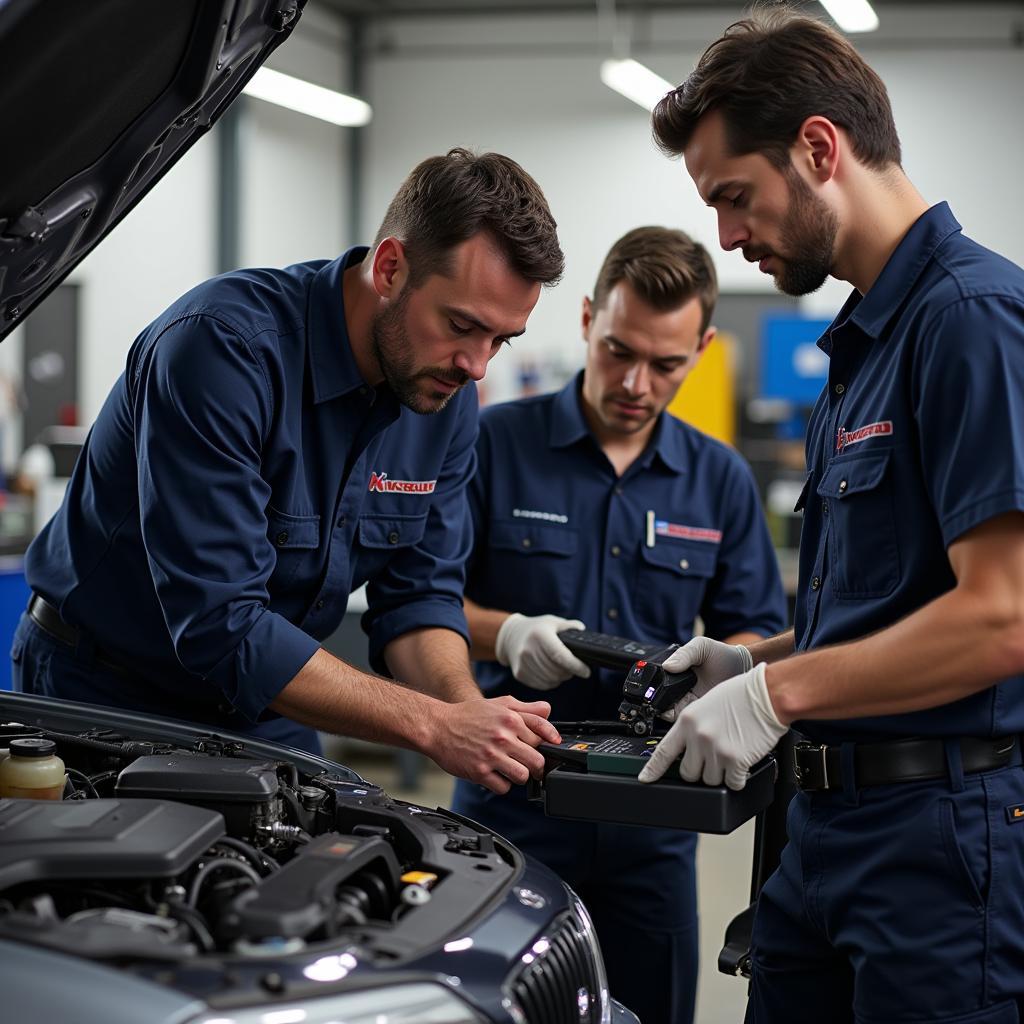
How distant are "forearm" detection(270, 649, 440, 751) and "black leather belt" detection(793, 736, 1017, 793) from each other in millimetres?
551

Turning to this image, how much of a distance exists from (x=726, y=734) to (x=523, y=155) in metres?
8.46

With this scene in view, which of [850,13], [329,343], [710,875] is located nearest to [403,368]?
[329,343]

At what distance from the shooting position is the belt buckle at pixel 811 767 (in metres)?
1.48

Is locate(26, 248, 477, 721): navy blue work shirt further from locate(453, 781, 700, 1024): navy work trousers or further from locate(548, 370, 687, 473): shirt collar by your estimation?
locate(453, 781, 700, 1024): navy work trousers

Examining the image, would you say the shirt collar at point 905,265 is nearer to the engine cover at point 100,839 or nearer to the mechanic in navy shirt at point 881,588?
the mechanic in navy shirt at point 881,588

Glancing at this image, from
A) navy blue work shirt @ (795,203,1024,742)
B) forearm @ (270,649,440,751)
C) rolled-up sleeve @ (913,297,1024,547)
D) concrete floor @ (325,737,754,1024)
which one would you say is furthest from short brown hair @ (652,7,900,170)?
concrete floor @ (325,737,754,1024)

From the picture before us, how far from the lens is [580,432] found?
2.33 metres

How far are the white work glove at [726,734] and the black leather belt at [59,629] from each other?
87 centimetres

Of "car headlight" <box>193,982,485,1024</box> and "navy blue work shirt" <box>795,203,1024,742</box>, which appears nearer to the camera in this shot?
"car headlight" <box>193,982,485,1024</box>

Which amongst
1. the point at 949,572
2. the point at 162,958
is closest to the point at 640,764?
the point at 949,572

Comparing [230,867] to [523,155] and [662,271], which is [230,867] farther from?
[523,155]

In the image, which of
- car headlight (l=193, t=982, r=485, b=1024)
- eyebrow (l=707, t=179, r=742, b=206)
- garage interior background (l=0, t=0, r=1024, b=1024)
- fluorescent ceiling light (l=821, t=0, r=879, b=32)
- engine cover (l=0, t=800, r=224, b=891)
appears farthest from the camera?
garage interior background (l=0, t=0, r=1024, b=1024)

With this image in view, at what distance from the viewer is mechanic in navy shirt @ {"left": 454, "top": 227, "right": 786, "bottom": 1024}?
7.00ft

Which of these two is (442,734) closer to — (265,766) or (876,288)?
(265,766)
